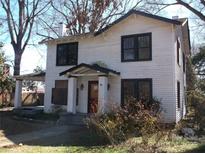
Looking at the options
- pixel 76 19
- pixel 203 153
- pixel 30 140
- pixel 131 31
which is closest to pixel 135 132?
pixel 203 153

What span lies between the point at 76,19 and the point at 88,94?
49.7 feet

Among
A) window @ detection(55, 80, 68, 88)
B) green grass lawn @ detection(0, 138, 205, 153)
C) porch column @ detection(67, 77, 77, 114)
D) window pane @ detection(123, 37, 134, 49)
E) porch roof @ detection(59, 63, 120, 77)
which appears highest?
window pane @ detection(123, 37, 134, 49)

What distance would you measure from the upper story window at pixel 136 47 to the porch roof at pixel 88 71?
138cm

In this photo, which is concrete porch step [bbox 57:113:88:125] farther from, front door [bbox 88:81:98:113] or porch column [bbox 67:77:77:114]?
front door [bbox 88:81:98:113]

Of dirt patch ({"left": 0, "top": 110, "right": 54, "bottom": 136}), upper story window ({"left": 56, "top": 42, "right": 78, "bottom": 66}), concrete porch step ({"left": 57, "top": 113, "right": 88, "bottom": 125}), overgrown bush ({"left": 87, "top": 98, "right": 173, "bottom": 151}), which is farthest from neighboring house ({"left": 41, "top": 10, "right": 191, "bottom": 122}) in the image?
overgrown bush ({"left": 87, "top": 98, "right": 173, "bottom": 151})

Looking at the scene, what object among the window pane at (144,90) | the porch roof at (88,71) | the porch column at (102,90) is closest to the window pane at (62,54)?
the porch roof at (88,71)

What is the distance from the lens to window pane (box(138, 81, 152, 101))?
18.0 m

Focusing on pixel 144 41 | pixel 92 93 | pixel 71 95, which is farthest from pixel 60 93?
pixel 144 41

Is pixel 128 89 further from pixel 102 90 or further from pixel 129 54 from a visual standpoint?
pixel 129 54

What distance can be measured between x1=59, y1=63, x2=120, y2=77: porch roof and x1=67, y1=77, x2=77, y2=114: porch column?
0.48 m

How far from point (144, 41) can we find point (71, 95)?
589 cm

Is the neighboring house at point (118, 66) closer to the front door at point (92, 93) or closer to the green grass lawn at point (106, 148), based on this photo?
the front door at point (92, 93)

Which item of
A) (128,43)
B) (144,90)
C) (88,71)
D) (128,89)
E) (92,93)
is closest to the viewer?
(144,90)

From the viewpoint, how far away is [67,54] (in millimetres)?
22031
